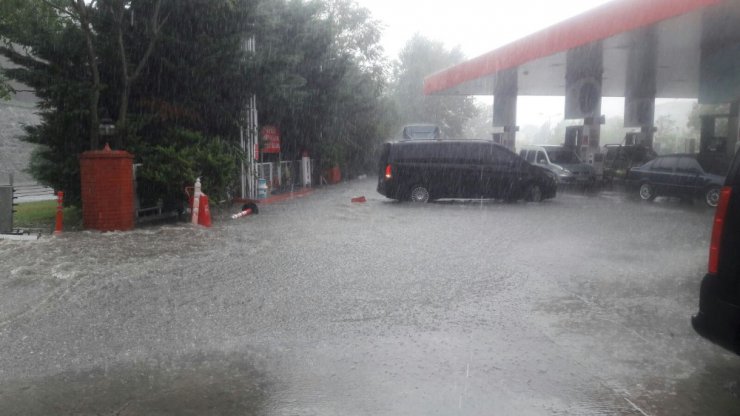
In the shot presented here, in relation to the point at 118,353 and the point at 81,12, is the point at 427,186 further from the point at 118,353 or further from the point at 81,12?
the point at 118,353

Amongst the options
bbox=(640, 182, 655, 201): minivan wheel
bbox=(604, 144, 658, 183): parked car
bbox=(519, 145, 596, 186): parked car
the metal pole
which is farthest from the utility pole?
bbox=(604, 144, 658, 183): parked car

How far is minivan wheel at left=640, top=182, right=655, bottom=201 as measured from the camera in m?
20.4

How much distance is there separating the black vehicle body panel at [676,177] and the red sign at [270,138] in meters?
12.2

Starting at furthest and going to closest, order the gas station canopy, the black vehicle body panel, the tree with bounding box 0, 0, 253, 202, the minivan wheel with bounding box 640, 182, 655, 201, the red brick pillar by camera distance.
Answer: the minivan wheel with bounding box 640, 182, 655, 201 < the black vehicle body panel < the gas station canopy < the tree with bounding box 0, 0, 253, 202 < the red brick pillar

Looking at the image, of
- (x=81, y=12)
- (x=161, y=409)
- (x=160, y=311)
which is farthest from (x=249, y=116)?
(x=161, y=409)

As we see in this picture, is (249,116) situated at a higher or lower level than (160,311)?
higher

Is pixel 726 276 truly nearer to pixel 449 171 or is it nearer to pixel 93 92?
pixel 93 92

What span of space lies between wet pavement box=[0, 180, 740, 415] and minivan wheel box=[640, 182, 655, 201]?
8956 millimetres

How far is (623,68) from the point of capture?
29.0 meters

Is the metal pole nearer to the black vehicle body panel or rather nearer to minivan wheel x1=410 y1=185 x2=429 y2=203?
minivan wheel x1=410 y1=185 x2=429 y2=203

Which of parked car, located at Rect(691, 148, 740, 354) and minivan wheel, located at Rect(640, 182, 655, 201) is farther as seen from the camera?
minivan wheel, located at Rect(640, 182, 655, 201)

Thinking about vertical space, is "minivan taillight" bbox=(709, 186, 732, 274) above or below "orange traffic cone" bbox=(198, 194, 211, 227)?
above

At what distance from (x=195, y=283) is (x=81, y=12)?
26.6 ft

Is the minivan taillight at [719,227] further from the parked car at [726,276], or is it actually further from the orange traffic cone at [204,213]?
the orange traffic cone at [204,213]
